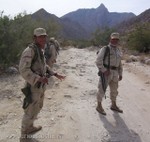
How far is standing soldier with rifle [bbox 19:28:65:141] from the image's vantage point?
189 inches

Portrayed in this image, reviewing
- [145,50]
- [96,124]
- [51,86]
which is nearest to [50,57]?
[51,86]

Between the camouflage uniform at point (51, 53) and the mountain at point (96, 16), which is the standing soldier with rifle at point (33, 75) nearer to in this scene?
the camouflage uniform at point (51, 53)

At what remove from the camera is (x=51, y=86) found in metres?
9.52

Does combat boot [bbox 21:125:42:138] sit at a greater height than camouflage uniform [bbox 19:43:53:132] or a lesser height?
lesser

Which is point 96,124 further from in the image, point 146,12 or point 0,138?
point 146,12

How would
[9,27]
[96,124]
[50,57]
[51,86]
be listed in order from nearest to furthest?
[96,124] < [51,86] < [50,57] < [9,27]

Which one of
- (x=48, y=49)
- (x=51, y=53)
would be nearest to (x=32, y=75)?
(x=51, y=53)

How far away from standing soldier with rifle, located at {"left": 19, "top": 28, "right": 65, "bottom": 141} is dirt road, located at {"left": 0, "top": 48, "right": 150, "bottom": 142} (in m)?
0.52

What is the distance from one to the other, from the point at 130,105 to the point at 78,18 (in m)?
149

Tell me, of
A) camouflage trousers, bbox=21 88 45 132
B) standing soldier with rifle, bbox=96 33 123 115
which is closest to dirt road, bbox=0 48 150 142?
camouflage trousers, bbox=21 88 45 132

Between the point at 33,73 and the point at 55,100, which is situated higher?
the point at 33,73

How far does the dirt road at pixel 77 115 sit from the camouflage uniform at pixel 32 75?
0.48m

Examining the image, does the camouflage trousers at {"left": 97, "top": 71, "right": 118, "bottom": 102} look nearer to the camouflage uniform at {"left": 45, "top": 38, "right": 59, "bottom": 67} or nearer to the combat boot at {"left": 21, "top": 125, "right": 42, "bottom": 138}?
the combat boot at {"left": 21, "top": 125, "right": 42, "bottom": 138}

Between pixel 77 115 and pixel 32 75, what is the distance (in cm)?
225
